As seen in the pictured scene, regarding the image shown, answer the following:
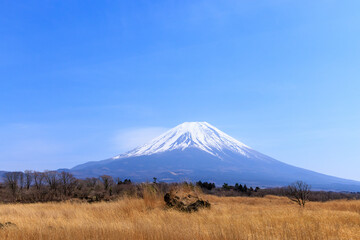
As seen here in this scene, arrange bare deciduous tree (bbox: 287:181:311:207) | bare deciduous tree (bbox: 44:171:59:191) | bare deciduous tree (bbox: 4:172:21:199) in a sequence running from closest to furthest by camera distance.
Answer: bare deciduous tree (bbox: 287:181:311:207)
bare deciduous tree (bbox: 44:171:59:191)
bare deciduous tree (bbox: 4:172:21:199)

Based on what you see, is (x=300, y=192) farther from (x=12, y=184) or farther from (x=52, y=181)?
(x=12, y=184)

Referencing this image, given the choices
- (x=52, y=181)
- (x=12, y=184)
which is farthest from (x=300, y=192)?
(x=12, y=184)

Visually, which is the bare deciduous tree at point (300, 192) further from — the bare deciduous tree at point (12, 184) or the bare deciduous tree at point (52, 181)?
the bare deciduous tree at point (12, 184)

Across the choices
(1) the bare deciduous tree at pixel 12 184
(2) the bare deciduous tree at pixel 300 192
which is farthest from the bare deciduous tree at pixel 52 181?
(2) the bare deciduous tree at pixel 300 192

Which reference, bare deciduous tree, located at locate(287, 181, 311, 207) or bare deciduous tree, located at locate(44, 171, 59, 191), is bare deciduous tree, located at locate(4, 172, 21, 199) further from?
bare deciduous tree, located at locate(287, 181, 311, 207)

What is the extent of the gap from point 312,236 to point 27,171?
150 feet

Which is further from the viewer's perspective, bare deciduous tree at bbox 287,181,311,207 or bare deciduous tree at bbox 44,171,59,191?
bare deciduous tree at bbox 44,171,59,191

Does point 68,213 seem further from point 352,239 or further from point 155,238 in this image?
point 352,239

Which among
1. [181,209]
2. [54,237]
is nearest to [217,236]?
[54,237]

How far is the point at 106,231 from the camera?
7551mm

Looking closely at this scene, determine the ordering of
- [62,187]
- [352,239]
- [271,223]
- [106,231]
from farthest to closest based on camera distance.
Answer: [62,187] → [271,223] → [106,231] → [352,239]

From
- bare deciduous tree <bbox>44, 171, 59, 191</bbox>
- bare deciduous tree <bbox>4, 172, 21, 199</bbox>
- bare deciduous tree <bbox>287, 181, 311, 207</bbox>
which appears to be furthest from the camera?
bare deciduous tree <bbox>4, 172, 21, 199</bbox>

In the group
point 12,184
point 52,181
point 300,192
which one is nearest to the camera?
point 300,192

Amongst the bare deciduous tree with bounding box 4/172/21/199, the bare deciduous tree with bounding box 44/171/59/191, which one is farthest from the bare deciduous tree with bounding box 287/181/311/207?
the bare deciduous tree with bounding box 4/172/21/199
